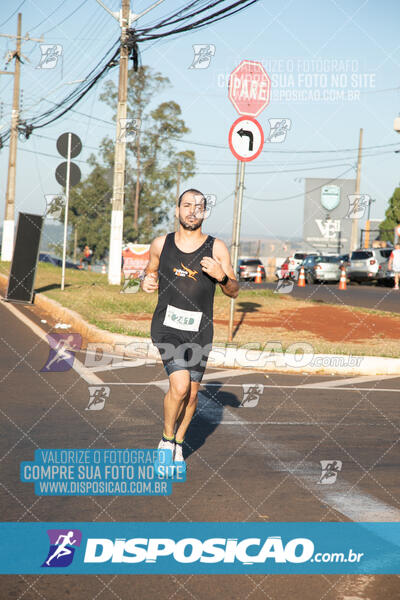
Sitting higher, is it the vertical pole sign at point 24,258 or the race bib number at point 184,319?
the race bib number at point 184,319

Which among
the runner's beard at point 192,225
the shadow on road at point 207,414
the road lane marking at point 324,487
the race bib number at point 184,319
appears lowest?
the shadow on road at point 207,414

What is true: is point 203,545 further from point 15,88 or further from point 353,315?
point 15,88

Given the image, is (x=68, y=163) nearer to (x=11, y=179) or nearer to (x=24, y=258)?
(x=24, y=258)

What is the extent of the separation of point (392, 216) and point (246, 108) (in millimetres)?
48342

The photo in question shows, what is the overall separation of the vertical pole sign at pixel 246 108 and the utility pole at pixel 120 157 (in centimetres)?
1260

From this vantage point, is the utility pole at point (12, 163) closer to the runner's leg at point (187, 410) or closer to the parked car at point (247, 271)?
the parked car at point (247, 271)

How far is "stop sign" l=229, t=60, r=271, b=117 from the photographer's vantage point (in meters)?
11.9

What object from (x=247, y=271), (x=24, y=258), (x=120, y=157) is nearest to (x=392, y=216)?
(x=247, y=271)

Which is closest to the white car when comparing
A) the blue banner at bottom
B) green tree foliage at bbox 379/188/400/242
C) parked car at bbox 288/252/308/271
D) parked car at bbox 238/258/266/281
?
parked car at bbox 288/252/308/271

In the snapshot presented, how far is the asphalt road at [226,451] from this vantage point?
3.73 m

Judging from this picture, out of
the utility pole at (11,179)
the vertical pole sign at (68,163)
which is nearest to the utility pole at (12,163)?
the utility pole at (11,179)

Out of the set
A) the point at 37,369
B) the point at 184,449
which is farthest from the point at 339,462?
the point at 37,369

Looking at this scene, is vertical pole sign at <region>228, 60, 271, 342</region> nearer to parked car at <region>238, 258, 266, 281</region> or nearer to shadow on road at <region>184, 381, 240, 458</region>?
shadow on road at <region>184, 381, 240, 458</region>

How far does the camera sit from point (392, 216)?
58281 mm
